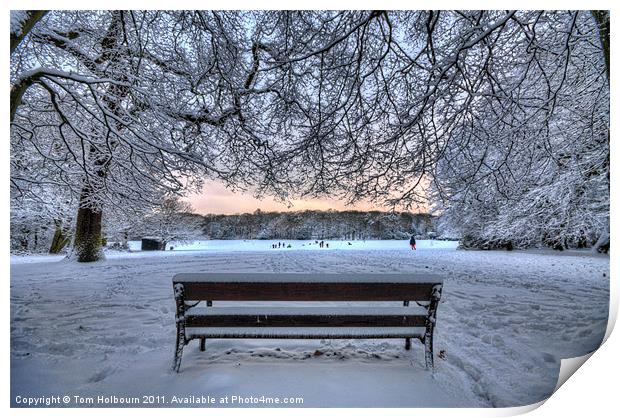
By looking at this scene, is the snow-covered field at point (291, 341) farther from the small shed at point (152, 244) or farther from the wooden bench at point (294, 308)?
the wooden bench at point (294, 308)

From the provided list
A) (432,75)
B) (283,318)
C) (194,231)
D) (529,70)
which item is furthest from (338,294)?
(529,70)

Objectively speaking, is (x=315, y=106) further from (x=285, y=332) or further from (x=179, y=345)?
(x=179, y=345)

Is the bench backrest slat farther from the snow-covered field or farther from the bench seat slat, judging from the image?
the snow-covered field

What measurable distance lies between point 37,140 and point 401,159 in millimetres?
3511

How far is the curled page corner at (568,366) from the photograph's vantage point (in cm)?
236

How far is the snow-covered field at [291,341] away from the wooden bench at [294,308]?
1.13 ft

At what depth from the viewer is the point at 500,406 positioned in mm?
2057

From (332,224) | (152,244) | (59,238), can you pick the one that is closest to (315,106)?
(332,224)

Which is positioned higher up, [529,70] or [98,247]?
[529,70]

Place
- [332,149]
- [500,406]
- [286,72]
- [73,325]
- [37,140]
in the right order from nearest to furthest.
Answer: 1. [500,406]
2. [73,325]
3. [37,140]
4. [286,72]
5. [332,149]

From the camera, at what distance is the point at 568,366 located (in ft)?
7.89

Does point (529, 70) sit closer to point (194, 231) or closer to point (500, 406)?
point (500, 406)

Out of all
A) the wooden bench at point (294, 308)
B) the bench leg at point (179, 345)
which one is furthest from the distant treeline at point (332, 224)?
the bench leg at point (179, 345)

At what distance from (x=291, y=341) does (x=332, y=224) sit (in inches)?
47.5
